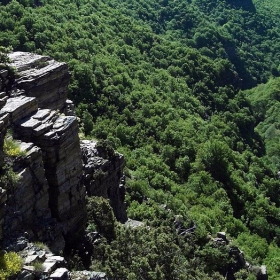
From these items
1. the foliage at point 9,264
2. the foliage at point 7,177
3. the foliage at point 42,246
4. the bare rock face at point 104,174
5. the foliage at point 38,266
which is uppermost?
the foliage at point 7,177

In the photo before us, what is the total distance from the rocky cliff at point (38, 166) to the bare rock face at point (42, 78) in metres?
0.06

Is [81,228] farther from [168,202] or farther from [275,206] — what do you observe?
[275,206]

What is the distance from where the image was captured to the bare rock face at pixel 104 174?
32.7 m

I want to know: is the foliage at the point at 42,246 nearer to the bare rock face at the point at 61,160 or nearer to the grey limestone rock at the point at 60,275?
the grey limestone rock at the point at 60,275

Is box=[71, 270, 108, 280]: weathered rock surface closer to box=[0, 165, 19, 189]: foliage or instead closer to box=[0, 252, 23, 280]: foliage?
box=[0, 252, 23, 280]: foliage

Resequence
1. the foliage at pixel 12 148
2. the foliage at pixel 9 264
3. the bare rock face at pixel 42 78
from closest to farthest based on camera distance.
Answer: the foliage at pixel 9 264 < the foliage at pixel 12 148 < the bare rock face at pixel 42 78

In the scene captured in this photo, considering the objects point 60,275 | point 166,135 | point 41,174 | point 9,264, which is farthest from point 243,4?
point 9,264

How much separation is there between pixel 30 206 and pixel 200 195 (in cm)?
4219

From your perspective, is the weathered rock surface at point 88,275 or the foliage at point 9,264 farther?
the weathered rock surface at point 88,275

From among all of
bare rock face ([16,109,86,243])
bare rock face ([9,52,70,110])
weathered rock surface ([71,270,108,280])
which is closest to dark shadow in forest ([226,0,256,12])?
bare rock face ([9,52,70,110])

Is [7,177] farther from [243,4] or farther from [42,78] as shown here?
[243,4]

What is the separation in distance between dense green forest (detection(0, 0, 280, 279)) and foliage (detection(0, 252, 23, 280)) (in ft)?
20.6

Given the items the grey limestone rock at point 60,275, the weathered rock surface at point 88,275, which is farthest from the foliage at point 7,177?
the weathered rock surface at point 88,275

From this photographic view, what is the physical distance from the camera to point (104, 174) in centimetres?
3350
